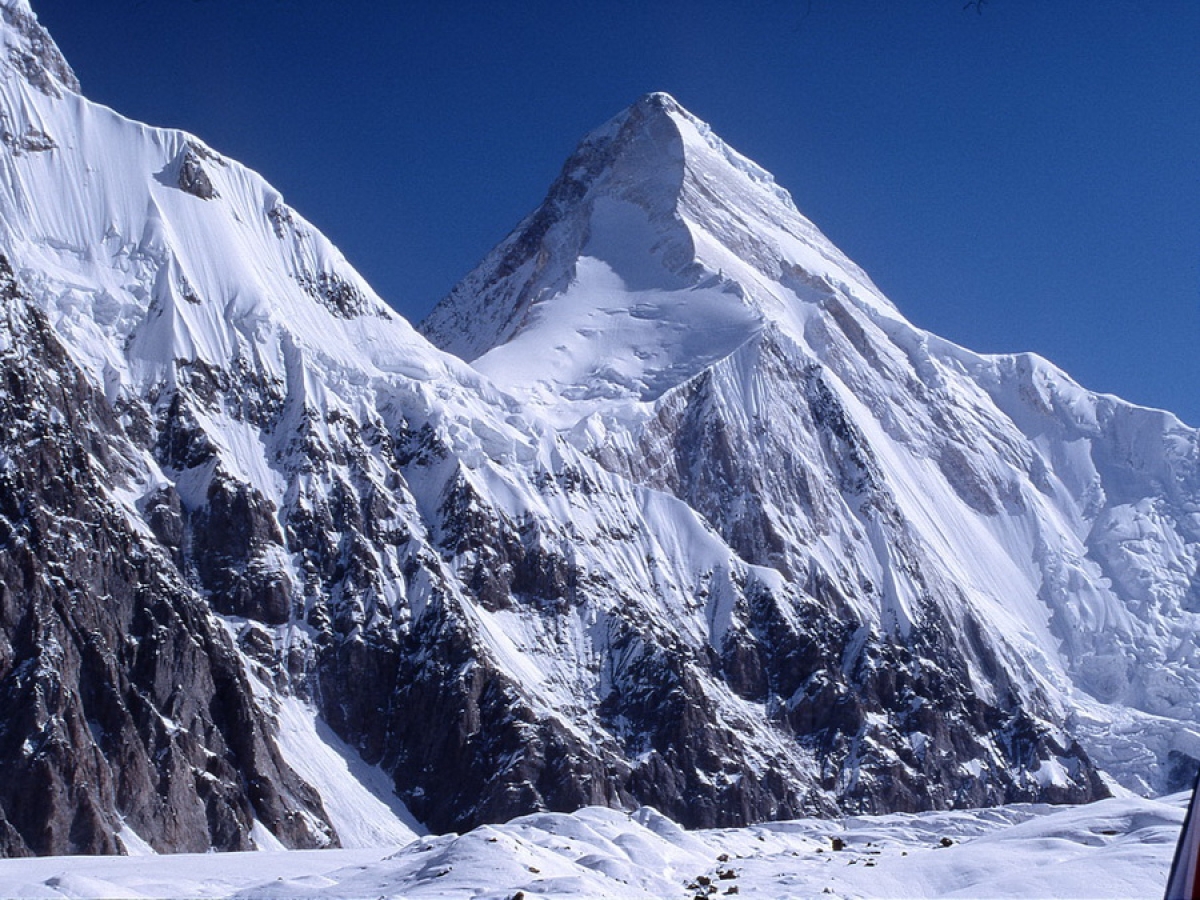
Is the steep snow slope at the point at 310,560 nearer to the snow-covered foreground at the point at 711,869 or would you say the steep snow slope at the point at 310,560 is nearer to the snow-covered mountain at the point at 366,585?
the snow-covered mountain at the point at 366,585

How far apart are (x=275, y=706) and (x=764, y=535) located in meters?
67.5

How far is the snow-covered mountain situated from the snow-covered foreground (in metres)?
64.9

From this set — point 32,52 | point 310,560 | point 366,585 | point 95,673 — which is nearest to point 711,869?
point 95,673

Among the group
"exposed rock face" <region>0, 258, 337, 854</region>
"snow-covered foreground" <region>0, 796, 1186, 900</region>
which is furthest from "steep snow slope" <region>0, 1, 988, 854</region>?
"snow-covered foreground" <region>0, 796, 1186, 900</region>

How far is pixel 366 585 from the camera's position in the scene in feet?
479

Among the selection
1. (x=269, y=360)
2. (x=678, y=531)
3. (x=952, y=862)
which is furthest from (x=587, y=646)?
(x=952, y=862)

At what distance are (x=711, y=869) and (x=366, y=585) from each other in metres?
101

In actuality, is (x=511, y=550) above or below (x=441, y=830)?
above

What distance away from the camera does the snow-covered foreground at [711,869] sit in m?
38.7

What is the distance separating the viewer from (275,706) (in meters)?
135

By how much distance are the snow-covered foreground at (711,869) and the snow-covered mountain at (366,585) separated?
2557 inches

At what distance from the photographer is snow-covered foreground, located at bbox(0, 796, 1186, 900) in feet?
127

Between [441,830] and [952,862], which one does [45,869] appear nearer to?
[952,862]

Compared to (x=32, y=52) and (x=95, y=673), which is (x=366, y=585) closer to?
(x=95, y=673)
